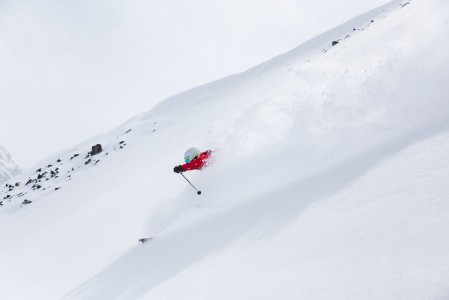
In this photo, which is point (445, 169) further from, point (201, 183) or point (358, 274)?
point (201, 183)

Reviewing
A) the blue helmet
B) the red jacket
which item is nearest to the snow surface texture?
the red jacket

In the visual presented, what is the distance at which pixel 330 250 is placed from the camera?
4.91m

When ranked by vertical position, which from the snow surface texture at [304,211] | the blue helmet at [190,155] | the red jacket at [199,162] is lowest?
the snow surface texture at [304,211]

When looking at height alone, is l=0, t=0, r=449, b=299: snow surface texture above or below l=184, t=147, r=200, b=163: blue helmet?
below

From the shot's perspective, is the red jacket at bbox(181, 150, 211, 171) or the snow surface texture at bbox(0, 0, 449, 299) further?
the red jacket at bbox(181, 150, 211, 171)

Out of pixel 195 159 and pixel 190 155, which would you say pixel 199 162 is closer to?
pixel 195 159

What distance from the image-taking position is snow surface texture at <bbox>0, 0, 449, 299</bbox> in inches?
171

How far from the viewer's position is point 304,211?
680cm

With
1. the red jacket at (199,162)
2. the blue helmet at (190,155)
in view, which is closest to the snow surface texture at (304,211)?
the red jacket at (199,162)

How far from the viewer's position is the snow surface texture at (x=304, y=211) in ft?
14.2

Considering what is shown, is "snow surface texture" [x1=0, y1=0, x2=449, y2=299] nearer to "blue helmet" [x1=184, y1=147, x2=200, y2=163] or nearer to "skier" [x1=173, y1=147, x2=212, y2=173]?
"skier" [x1=173, y1=147, x2=212, y2=173]

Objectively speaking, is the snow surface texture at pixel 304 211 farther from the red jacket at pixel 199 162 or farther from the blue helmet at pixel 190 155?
the blue helmet at pixel 190 155

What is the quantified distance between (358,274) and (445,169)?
2.50 meters

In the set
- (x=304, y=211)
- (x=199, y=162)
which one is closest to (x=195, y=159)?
(x=199, y=162)
